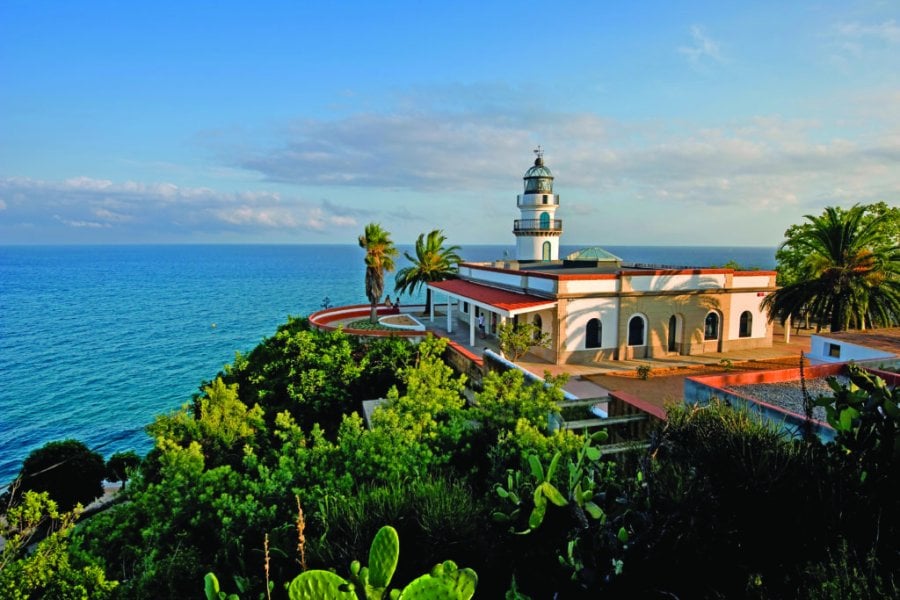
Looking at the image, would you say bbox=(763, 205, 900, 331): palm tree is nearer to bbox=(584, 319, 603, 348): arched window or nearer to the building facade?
the building facade

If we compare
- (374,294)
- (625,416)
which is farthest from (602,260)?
(625,416)

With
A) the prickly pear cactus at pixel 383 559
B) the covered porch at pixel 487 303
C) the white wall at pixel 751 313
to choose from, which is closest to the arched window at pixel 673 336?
the white wall at pixel 751 313

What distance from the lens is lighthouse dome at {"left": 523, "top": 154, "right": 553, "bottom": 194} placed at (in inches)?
1619

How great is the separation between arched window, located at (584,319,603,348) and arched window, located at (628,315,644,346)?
5.13ft

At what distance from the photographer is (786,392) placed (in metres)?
12.2

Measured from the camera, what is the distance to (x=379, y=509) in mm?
5914

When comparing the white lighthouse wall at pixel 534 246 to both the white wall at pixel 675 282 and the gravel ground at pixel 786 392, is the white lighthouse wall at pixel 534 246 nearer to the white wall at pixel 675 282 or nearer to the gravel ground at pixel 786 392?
the white wall at pixel 675 282

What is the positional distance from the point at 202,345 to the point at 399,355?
40756 millimetres

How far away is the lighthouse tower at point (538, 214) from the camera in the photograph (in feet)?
135

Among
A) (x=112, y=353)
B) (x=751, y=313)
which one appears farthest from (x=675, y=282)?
(x=112, y=353)

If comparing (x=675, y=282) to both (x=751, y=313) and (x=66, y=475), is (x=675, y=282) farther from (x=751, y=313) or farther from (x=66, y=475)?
(x=66, y=475)

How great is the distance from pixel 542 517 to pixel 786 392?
386 inches

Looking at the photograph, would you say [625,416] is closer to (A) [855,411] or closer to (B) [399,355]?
(A) [855,411]

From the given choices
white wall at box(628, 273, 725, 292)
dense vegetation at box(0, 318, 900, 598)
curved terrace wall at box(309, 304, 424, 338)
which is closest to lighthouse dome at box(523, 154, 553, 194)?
curved terrace wall at box(309, 304, 424, 338)
